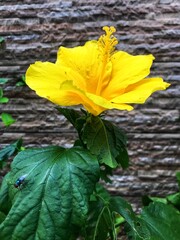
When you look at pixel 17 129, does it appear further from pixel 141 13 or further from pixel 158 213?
pixel 158 213

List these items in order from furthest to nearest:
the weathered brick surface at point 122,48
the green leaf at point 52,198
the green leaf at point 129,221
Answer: the weathered brick surface at point 122,48
the green leaf at point 129,221
the green leaf at point 52,198

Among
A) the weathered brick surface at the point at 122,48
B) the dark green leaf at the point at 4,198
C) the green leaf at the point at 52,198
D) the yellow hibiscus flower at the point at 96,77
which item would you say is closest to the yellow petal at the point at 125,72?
the yellow hibiscus flower at the point at 96,77

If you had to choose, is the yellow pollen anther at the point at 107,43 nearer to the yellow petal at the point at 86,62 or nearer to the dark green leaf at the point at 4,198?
the yellow petal at the point at 86,62

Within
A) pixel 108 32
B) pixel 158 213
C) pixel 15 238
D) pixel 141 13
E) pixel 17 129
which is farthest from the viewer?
pixel 17 129

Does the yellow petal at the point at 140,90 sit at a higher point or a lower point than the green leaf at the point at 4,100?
lower

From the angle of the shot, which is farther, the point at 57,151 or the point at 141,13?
the point at 141,13

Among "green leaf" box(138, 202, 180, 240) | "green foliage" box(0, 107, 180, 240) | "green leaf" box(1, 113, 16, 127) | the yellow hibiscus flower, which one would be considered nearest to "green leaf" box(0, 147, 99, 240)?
"green foliage" box(0, 107, 180, 240)

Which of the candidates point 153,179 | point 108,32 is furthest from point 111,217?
point 153,179

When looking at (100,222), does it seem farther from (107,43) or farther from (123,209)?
(107,43)
